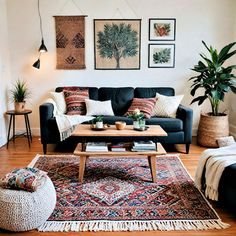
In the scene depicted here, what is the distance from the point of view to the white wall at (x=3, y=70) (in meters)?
4.60

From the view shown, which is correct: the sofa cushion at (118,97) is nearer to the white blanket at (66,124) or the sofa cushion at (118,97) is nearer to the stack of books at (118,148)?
the white blanket at (66,124)

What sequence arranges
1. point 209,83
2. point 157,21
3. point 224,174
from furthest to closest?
point 157,21 → point 209,83 → point 224,174

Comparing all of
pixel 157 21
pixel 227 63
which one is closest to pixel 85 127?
pixel 157 21

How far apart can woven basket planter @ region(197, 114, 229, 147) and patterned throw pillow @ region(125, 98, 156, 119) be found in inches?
34.0

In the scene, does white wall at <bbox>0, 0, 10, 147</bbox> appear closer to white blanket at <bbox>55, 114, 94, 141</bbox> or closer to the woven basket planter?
white blanket at <bbox>55, 114, 94, 141</bbox>

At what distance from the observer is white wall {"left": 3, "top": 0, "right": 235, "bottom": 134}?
4.83 meters

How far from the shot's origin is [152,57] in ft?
16.4

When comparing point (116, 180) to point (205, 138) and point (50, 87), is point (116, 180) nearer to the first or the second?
point (205, 138)

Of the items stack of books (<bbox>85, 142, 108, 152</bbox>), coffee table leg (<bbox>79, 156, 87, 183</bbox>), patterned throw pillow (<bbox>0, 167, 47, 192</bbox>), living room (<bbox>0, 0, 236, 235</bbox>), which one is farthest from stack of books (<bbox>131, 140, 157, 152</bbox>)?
living room (<bbox>0, 0, 236, 235</bbox>)

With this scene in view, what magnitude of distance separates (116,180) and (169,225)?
987mm

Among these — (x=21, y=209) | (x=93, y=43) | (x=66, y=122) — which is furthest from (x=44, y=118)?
(x=21, y=209)

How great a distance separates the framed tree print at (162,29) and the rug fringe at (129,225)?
342 cm

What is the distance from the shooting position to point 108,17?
4855mm

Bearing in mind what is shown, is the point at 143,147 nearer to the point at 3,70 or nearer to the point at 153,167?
the point at 153,167
